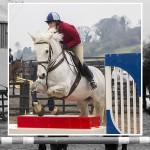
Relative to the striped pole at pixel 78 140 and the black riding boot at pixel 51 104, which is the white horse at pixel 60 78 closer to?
the black riding boot at pixel 51 104

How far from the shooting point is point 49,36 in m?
9.11

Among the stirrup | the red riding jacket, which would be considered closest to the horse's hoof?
the stirrup

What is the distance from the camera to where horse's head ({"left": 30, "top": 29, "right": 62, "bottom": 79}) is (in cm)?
904

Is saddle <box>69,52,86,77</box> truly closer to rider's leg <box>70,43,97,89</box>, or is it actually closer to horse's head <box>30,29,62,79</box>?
rider's leg <box>70,43,97,89</box>

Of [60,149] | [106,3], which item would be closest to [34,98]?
[60,149]

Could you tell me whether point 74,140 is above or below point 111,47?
below

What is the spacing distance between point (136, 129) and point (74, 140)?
793 millimetres

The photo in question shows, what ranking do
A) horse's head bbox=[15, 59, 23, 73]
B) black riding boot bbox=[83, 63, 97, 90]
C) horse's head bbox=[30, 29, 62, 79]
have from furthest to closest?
black riding boot bbox=[83, 63, 97, 90] < horse's head bbox=[30, 29, 62, 79] < horse's head bbox=[15, 59, 23, 73]

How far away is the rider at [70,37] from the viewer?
8.87 meters

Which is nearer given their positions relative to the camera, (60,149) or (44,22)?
(44,22)

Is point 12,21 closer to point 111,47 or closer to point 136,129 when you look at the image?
point 111,47

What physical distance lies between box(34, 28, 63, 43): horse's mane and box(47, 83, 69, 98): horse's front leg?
1.94 feet

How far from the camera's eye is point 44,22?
29.2 ft

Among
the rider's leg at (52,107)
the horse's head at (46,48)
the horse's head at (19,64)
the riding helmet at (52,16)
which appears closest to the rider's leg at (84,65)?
the horse's head at (46,48)
